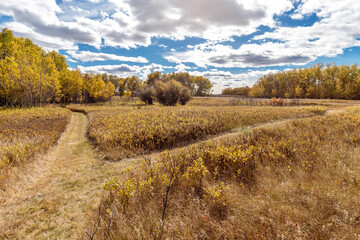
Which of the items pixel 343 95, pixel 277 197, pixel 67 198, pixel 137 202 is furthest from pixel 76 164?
pixel 343 95

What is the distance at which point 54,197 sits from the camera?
486cm

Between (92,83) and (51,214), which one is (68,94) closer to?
(92,83)

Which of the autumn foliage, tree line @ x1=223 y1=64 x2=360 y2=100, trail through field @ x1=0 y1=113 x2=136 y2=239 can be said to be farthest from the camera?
tree line @ x1=223 y1=64 x2=360 y2=100

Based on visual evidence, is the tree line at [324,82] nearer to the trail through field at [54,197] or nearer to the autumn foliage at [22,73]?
the trail through field at [54,197]

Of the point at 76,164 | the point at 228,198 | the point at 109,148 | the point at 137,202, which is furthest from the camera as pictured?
the point at 109,148

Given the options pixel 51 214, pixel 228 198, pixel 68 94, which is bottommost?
pixel 51 214

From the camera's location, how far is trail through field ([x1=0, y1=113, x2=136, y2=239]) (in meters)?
3.68

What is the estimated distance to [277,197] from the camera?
354 centimetres

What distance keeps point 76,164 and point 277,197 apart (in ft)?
26.2

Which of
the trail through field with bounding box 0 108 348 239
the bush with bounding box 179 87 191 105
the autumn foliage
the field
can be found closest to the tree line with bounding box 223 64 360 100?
the bush with bounding box 179 87 191 105

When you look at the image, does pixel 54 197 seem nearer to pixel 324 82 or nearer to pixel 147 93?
pixel 147 93

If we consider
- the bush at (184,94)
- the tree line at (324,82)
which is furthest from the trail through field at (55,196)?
the tree line at (324,82)

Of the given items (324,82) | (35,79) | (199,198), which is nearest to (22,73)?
(35,79)

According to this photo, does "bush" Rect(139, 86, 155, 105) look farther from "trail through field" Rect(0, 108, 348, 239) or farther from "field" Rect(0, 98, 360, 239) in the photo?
"field" Rect(0, 98, 360, 239)
